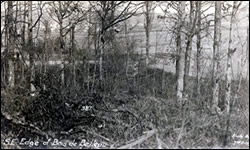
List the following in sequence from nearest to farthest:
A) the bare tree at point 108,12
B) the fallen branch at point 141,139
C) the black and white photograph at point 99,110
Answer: the fallen branch at point 141,139 → the black and white photograph at point 99,110 → the bare tree at point 108,12

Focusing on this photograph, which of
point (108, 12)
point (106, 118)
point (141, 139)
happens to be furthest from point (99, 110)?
point (108, 12)

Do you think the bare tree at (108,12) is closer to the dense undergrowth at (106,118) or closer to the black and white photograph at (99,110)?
the black and white photograph at (99,110)

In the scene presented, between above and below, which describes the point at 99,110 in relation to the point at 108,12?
below

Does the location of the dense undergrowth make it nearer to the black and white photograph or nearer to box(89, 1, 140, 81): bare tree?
the black and white photograph

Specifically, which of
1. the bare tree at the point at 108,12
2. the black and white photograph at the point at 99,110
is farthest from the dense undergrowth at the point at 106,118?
the bare tree at the point at 108,12

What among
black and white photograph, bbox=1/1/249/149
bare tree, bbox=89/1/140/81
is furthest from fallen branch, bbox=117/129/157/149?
bare tree, bbox=89/1/140/81

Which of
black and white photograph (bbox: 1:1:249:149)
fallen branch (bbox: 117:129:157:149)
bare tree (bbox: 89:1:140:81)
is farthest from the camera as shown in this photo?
bare tree (bbox: 89:1:140:81)

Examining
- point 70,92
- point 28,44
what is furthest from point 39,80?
point 28,44

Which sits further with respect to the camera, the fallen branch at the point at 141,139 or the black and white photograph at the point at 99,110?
the black and white photograph at the point at 99,110

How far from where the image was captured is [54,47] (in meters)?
12.1

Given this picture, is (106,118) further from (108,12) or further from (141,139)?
(108,12)

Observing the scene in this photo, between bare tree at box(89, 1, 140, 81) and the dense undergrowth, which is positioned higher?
bare tree at box(89, 1, 140, 81)

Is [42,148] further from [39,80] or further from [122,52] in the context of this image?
[122,52]

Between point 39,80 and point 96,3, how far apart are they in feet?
11.5
